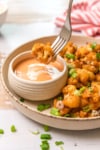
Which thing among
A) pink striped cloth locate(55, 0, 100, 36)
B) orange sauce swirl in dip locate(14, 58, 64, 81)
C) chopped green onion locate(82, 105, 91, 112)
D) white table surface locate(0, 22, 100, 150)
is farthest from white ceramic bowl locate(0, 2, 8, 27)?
chopped green onion locate(82, 105, 91, 112)

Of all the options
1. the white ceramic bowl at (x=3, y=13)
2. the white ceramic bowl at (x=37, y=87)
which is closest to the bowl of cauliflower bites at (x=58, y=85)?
the white ceramic bowl at (x=37, y=87)

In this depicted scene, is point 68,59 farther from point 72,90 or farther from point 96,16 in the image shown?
point 96,16

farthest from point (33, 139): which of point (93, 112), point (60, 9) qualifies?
point (60, 9)

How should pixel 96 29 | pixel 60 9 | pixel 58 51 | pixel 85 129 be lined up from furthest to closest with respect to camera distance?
1. pixel 60 9
2. pixel 96 29
3. pixel 58 51
4. pixel 85 129

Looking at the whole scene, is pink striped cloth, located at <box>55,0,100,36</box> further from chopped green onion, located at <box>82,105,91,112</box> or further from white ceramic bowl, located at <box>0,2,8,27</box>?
chopped green onion, located at <box>82,105,91,112</box>

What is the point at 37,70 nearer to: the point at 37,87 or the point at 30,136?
the point at 37,87

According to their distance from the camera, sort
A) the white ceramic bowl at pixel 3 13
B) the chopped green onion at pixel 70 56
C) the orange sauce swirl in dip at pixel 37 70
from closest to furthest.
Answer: the orange sauce swirl in dip at pixel 37 70
the chopped green onion at pixel 70 56
the white ceramic bowl at pixel 3 13

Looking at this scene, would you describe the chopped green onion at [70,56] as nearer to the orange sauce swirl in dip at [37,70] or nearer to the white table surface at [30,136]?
the orange sauce swirl in dip at [37,70]
